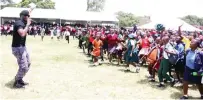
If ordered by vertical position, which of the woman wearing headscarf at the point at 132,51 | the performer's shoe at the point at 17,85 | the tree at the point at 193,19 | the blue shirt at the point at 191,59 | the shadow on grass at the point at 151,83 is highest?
the blue shirt at the point at 191,59

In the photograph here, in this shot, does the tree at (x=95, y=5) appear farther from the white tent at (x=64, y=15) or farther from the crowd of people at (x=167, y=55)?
the crowd of people at (x=167, y=55)

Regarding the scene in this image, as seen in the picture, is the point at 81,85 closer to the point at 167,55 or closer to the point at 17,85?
the point at 17,85

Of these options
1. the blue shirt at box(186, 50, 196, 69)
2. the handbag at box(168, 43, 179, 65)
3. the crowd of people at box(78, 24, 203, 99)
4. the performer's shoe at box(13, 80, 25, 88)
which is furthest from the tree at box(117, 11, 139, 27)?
the blue shirt at box(186, 50, 196, 69)

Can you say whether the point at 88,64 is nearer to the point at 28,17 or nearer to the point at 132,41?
the point at 132,41

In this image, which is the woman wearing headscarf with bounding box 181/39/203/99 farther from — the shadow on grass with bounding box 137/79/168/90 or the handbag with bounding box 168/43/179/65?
the shadow on grass with bounding box 137/79/168/90

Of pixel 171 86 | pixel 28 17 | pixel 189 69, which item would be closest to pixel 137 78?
pixel 171 86

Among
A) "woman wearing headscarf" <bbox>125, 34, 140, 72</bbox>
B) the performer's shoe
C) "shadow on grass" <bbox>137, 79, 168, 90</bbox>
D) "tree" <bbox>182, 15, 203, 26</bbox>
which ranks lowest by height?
"tree" <bbox>182, 15, 203, 26</bbox>

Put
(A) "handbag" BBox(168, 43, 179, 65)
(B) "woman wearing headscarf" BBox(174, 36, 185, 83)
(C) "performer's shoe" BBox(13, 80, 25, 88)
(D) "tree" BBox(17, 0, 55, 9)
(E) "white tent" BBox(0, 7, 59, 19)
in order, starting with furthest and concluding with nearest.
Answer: (D) "tree" BBox(17, 0, 55, 9) < (E) "white tent" BBox(0, 7, 59, 19) < (B) "woman wearing headscarf" BBox(174, 36, 185, 83) < (A) "handbag" BBox(168, 43, 179, 65) < (C) "performer's shoe" BBox(13, 80, 25, 88)

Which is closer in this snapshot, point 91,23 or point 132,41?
point 132,41

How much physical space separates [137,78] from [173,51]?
244cm

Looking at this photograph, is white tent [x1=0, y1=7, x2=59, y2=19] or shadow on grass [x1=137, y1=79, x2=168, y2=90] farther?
white tent [x1=0, y1=7, x2=59, y2=19]

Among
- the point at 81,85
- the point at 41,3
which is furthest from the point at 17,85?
the point at 41,3

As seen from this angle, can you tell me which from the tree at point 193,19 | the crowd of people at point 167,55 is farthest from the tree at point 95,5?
the crowd of people at point 167,55

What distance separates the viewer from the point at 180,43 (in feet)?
31.9
